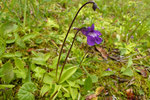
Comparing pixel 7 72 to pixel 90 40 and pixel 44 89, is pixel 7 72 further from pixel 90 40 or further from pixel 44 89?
pixel 90 40

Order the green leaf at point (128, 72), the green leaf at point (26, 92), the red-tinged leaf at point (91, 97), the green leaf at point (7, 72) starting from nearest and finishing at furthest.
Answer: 1. the green leaf at point (26, 92)
2. the green leaf at point (7, 72)
3. the red-tinged leaf at point (91, 97)
4. the green leaf at point (128, 72)

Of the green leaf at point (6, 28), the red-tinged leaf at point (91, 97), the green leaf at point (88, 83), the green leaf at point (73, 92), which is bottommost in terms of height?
the red-tinged leaf at point (91, 97)

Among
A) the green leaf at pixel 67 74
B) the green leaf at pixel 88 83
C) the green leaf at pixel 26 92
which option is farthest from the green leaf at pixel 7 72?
the green leaf at pixel 88 83

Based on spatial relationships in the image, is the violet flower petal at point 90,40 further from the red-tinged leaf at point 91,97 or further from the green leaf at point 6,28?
the green leaf at point 6,28

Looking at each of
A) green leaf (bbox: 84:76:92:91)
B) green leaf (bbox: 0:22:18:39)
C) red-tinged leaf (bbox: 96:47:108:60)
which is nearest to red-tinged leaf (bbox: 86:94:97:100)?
green leaf (bbox: 84:76:92:91)

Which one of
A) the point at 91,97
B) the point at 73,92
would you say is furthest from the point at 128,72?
the point at 73,92

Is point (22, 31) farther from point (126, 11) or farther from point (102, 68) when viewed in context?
point (126, 11)

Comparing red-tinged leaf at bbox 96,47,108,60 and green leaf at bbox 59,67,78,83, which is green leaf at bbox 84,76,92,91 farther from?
red-tinged leaf at bbox 96,47,108,60

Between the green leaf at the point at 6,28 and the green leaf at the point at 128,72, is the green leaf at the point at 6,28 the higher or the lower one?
the higher one

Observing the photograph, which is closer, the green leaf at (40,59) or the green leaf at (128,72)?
the green leaf at (40,59)

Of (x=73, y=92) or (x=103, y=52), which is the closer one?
(x=73, y=92)

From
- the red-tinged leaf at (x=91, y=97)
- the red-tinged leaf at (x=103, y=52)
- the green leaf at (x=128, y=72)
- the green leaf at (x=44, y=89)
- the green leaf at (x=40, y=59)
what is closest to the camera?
the green leaf at (x=44, y=89)
